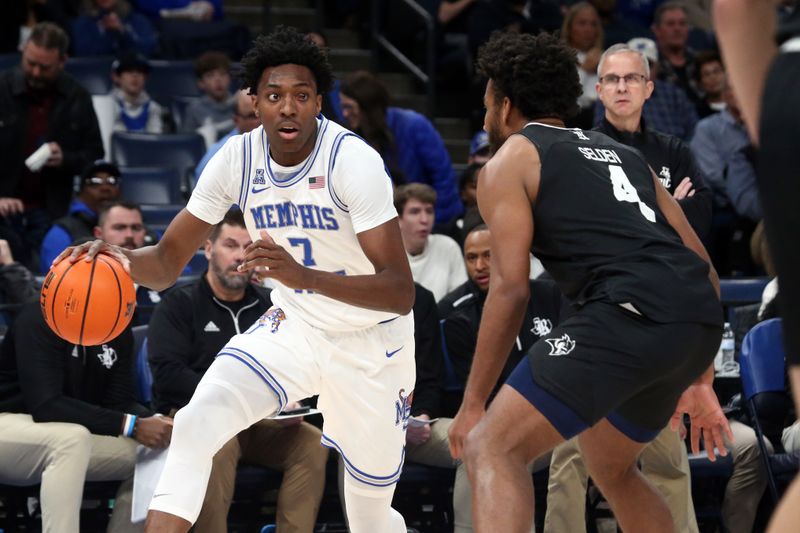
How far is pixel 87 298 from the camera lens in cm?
456

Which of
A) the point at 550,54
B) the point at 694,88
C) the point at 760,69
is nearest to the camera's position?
the point at 760,69

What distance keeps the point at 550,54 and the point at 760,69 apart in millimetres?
1942

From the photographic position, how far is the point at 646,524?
4254 mm

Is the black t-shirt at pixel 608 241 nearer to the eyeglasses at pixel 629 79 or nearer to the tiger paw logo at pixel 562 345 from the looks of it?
the tiger paw logo at pixel 562 345

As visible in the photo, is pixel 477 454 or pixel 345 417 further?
pixel 345 417

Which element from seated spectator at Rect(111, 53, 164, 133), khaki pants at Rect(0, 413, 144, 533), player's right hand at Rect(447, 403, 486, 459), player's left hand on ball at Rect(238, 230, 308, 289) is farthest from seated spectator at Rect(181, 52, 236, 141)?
player's right hand at Rect(447, 403, 486, 459)

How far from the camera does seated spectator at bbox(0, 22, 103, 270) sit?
8.34m

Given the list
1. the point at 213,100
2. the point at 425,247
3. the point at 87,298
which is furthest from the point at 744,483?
the point at 213,100

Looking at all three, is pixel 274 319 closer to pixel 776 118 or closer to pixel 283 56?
pixel 283 56

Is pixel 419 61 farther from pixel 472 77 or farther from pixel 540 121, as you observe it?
pixel 540 121

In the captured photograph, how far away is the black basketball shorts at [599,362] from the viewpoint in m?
3.78

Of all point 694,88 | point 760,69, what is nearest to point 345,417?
point 760,69

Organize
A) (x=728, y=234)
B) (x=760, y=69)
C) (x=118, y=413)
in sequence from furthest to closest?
(x=728, y=234), (x=118, y=413), (x=760, y=69)

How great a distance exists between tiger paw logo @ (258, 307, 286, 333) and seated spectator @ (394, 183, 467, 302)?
2795 millimetres
